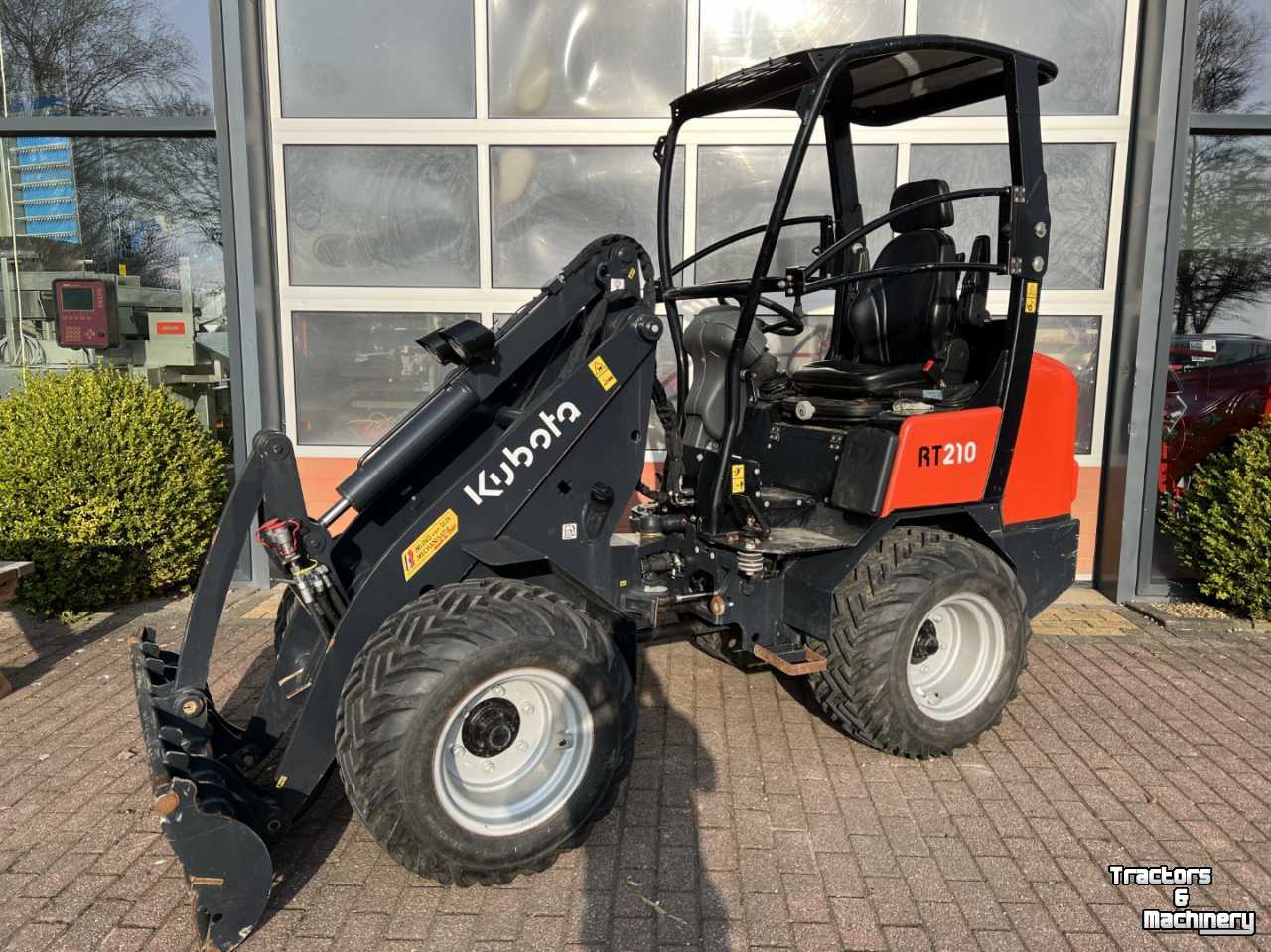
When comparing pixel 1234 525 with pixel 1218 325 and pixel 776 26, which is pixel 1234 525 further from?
pixel 776 26

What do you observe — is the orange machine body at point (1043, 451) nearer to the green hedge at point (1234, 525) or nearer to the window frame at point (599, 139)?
the green hedge at point (1234, 525)

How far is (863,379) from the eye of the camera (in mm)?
3877

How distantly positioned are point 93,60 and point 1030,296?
6.39 m

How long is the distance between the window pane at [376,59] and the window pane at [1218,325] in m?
4.88

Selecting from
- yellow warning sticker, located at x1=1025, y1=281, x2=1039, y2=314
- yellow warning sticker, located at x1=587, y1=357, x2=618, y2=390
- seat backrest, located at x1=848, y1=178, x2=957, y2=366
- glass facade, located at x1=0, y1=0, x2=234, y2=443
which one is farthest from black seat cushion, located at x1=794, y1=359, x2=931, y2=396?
glass facade, located at x1=0, y1=0, x2=234, y2=443

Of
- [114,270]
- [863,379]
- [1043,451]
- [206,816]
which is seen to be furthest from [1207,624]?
[114,270]

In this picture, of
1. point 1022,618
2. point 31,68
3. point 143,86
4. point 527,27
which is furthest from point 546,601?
point 31,68

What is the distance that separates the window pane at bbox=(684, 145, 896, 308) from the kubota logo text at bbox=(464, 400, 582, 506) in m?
3.14

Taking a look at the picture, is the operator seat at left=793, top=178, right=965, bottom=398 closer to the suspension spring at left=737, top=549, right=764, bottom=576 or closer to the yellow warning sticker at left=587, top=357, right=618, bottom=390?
the suspension spring at left=737, top=549, right=764, bottom=576

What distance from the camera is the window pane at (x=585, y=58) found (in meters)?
6.09

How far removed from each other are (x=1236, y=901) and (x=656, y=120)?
205 inches

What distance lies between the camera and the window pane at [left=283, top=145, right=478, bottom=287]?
6.23 metres

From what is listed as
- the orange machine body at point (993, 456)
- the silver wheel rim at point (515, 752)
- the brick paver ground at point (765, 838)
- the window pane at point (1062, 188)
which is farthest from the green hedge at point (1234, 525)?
the silver wheel rim at point (515, 752)

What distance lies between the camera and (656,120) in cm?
615
